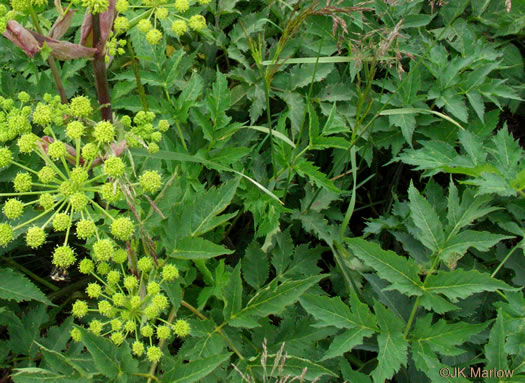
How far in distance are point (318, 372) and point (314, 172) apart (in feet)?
2.90

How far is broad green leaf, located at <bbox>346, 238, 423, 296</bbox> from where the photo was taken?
200cm

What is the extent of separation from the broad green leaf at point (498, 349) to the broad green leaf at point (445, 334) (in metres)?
0.05

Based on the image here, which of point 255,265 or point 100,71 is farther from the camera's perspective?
point 255,265

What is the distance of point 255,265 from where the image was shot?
2287 mm

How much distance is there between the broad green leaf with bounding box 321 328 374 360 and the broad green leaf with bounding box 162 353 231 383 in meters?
0.44

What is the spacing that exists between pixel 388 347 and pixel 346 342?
6.2 inches

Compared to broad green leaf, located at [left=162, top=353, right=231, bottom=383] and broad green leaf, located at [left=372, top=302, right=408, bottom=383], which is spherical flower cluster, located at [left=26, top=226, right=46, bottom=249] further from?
broad green leaf, located at [left=372, top=302, right=408, bottom=383]

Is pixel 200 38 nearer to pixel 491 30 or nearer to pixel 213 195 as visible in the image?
pixel 213 195

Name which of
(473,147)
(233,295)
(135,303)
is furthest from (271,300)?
(473,147)

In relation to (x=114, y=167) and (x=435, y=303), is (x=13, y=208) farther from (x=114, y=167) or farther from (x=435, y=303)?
(x=435, y=303)

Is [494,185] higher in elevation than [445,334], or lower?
higher

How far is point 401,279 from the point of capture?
2004mm

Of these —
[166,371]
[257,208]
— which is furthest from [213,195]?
[166,371]

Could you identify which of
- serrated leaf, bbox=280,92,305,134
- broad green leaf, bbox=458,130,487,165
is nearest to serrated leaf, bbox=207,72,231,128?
serrated leaf, bbox=280,92,305,134
